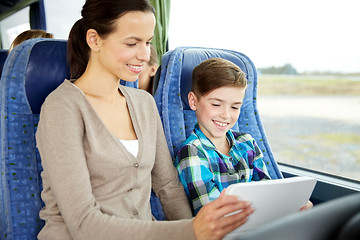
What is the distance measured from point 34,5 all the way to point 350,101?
5341 mm

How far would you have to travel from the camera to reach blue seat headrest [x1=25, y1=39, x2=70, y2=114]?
4.26 feet

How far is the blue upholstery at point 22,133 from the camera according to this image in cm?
125

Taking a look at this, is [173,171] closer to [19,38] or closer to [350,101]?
[350,101]

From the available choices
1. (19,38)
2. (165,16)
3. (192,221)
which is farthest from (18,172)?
(165,16)

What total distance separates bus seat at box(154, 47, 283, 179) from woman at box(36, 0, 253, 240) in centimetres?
20

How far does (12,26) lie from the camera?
7410mm

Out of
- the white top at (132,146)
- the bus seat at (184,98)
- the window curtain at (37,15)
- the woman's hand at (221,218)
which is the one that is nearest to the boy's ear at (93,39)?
the white top at (132,146)

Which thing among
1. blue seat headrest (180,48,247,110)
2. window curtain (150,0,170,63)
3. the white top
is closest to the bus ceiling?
window curtain (150,0,170,63)

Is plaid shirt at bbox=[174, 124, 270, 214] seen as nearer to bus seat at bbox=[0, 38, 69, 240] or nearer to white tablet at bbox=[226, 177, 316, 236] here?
white tablet at bbox=[226, 177, 316, 236]

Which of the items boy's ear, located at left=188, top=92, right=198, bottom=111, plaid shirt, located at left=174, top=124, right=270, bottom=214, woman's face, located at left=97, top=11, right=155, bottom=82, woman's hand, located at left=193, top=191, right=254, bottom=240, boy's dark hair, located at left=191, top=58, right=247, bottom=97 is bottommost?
plaid shirt, located at left=174, top=124, right=270, bottom=214

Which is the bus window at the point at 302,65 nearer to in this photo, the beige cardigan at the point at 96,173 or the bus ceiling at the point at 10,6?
the beige cardigan at the point at 96,173

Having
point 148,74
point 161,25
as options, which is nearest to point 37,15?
point 161,25

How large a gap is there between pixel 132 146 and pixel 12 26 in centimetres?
738

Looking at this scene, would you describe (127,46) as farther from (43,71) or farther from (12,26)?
(12,26)
